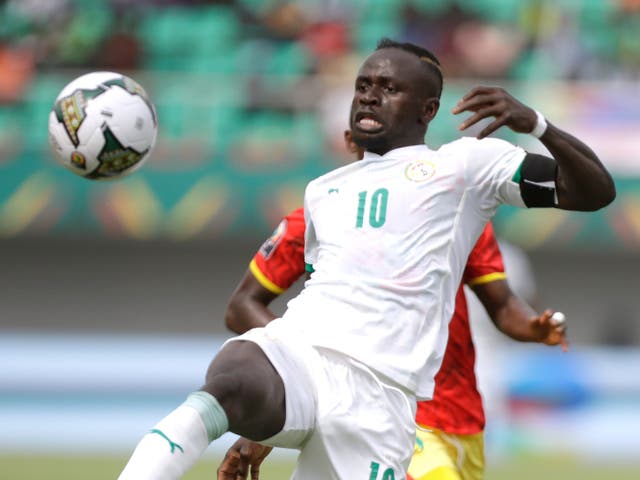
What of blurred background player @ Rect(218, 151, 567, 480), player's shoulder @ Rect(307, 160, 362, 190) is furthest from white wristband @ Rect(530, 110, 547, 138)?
blurred background player @ Rect(218, 151, 567, 480)

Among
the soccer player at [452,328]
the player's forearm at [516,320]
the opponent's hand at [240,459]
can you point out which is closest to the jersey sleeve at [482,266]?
the soccer player at [452,328]

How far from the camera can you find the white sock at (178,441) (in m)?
4.02

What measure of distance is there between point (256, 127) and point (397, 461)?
11527mm

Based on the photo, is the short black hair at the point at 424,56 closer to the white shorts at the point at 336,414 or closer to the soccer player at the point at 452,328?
the soccer player at the point at 452,328

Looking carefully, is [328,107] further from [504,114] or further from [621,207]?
[504,114]

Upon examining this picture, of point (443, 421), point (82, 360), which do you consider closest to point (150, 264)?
point (82, 360)

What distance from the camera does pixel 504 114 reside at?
4582mm

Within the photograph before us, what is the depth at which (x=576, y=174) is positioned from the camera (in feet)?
15.3

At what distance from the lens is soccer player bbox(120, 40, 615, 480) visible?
436cm

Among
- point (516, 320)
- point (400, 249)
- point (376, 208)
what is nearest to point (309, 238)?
point (376, 208)

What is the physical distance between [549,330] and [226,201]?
35.1ft

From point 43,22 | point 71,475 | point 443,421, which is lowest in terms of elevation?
point 71,475

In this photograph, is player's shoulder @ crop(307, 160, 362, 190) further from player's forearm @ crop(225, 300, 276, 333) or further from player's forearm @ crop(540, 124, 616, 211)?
player's forearm @ crop(225, 300, 276, 333)

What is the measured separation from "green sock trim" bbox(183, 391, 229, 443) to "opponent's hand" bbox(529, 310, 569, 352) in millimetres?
1561
